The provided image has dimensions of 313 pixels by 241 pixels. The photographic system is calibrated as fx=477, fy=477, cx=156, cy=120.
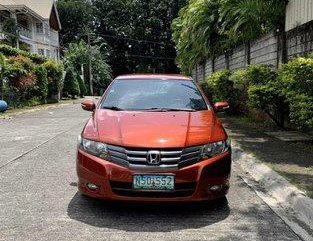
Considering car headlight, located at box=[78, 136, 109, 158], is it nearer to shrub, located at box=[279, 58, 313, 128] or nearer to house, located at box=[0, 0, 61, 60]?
shrub, located at box=[279, 58, 313, 128]

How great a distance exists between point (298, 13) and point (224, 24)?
16.6 feet

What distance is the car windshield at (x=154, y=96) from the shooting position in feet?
21.1

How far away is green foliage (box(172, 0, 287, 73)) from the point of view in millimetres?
12750

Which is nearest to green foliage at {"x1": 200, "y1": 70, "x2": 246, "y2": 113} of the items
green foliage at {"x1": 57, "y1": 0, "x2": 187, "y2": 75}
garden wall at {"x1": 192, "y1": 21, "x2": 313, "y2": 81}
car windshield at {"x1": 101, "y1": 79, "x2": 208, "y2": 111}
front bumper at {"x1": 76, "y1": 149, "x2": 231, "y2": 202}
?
garden wall at {"x1": 192, "y1": 21, "x2": 313, "y2": 81}

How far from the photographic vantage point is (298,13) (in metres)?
11.2

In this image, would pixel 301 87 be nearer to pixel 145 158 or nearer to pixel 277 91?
pixel 277 91

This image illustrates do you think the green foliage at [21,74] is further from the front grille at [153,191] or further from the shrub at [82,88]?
the shrub at [82,88]

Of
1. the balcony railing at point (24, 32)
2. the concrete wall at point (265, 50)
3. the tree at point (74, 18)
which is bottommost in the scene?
the concrete wall at point (265, 50)

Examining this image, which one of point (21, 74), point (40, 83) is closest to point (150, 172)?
point (21, 74)

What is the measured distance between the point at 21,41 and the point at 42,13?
690 centimetres

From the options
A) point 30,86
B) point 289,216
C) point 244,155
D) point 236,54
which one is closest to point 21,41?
point 30,86

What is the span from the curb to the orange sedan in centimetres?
79

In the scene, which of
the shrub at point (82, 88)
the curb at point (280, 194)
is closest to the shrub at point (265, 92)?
the curb at point (280, 194)

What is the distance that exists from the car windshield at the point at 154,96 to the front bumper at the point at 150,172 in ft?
4.43
